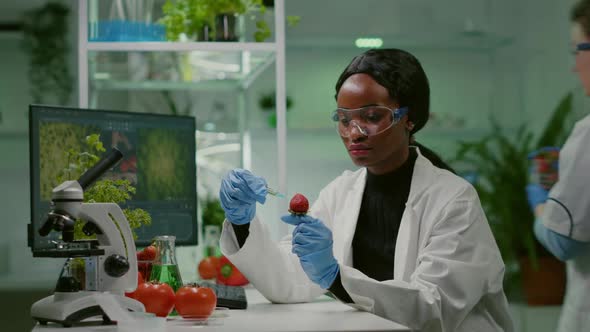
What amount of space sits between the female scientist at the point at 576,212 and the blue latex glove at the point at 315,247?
1.07 m

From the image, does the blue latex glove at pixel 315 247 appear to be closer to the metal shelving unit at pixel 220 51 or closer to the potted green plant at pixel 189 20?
the metal shelving unit at pixel 220 51

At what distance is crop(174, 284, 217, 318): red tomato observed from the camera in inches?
65.9

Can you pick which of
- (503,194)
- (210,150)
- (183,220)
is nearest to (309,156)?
(210,150)

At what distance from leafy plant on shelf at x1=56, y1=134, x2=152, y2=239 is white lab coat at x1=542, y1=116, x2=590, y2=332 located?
1414 mm

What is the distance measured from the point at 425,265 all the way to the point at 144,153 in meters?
0.91

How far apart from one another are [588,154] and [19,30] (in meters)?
3.75

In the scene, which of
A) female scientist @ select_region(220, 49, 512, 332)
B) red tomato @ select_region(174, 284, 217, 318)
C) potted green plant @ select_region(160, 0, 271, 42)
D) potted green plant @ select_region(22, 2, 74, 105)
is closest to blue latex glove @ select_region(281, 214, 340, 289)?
female scientist @ select_region(220, 49, 512, 332)

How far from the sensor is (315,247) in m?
1.87

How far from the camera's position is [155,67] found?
3.04 meters

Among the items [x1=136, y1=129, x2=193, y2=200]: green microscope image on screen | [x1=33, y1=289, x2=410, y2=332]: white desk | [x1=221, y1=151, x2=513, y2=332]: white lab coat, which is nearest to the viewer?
[x1=33, y1=289, x2=410, y2=332]: white desk

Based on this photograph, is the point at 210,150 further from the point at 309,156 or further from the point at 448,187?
the point at 448,187

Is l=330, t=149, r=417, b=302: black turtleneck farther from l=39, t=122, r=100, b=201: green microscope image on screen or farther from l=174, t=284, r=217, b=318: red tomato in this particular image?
l=39, t=122, r=100, b=201: green microscope image on screen

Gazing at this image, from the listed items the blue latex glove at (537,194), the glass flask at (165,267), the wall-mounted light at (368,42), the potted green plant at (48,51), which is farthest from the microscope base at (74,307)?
the potted green plant at (48,51)

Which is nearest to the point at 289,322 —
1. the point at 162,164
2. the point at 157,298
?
the point at 157,298
